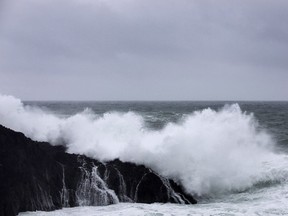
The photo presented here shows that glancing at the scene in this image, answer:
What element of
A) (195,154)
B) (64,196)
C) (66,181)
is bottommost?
(64,196)

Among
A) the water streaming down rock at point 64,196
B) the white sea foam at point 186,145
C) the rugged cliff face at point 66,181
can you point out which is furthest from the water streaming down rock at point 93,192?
the white sea foam at point 186,145

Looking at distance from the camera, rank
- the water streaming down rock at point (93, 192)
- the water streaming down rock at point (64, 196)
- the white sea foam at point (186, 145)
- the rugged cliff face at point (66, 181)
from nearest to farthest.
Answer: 1. the rugged cliff face at point (66, 181)
2. the water streaming down rock at point (64, 196)
3. the water streaming down rock at point (93, 192)
4. the white sea foam at point (186, 145)

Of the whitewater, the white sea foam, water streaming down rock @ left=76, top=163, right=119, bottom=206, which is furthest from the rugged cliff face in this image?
the white sea foam

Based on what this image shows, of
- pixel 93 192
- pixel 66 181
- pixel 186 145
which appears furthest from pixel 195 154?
pixel 66 181

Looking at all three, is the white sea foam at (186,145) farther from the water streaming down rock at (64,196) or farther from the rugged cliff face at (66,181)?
the water streaming down rock at (64,196)

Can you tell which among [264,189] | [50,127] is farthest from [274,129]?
[50,127]

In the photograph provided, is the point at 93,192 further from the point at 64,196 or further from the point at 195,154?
the point at 195,154

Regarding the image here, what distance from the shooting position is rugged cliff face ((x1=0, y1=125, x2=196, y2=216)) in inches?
462

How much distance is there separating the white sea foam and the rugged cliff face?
1604mm

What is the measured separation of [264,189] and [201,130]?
4393mm

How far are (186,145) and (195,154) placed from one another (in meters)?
0.61

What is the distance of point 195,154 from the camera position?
1662cm

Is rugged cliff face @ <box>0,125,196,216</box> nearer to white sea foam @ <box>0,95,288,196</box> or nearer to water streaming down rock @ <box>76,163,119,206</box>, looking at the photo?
water streaming down rock @ <box>76,163,119,206</box>

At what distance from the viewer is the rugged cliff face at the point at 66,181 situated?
11727 millimetres
